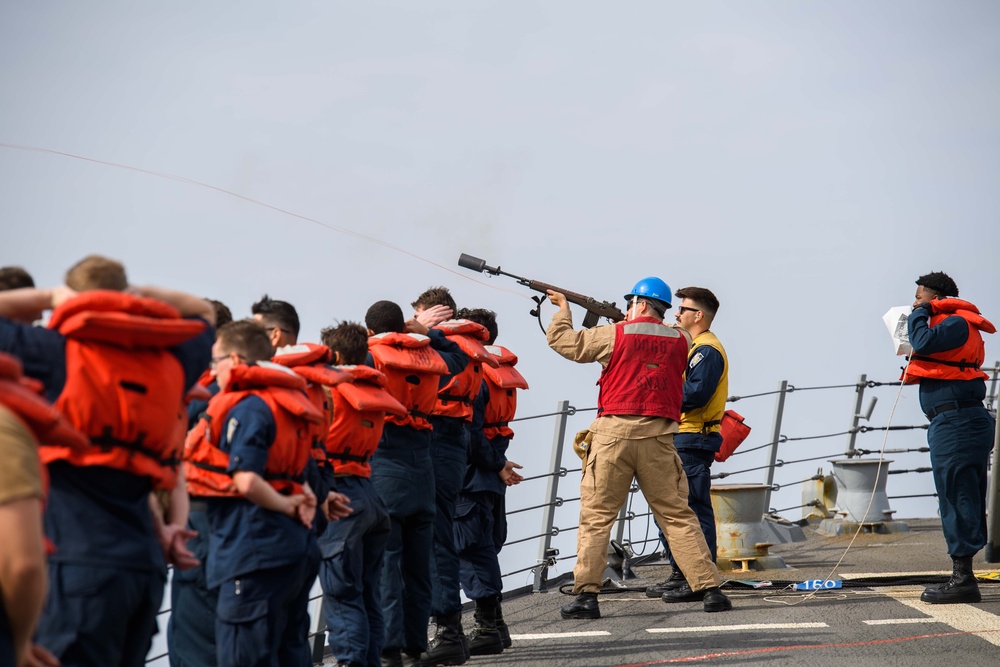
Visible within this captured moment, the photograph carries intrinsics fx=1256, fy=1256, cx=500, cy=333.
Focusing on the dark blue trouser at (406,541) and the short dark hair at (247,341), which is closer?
the short dark hair at (247,341)

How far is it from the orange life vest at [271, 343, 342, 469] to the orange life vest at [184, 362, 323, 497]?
54cm

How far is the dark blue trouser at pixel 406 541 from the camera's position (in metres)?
6.72

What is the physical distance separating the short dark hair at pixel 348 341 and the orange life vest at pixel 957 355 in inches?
177

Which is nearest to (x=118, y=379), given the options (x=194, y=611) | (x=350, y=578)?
(x=194, y=611)

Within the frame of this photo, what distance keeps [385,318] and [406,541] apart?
1236 millimetres

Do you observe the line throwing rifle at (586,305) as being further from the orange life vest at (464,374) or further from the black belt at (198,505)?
the black belt at (198,505)

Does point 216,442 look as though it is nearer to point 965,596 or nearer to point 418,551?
point 418,551

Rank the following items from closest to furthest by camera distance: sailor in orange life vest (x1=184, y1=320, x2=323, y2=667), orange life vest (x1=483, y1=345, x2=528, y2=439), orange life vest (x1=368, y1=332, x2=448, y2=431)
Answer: sailor in orange life vest (x1=184, y1=320, x2=323, y2=667) → orange life vest (x1=368, y1=332, x2=448, y2=431) → orange life vest (x1=483, y1=345, x2=528, y2=439)

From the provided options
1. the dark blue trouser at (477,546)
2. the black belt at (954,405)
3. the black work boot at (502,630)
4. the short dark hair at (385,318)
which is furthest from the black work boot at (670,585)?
the short dark hair at (385,318)

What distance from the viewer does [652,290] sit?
8.62 m

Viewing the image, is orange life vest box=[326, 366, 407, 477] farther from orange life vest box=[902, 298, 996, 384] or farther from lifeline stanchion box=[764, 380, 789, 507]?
lifeline stanchion box=[764, 380, 789, 507]

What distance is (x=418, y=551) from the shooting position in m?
6.88

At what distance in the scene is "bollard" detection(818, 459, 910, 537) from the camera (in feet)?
41.8

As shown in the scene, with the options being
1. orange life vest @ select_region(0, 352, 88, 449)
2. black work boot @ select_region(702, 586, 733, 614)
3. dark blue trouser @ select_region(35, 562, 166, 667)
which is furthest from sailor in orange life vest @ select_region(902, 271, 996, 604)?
orange life vest @ select_region(0, 352, 88, 449)
